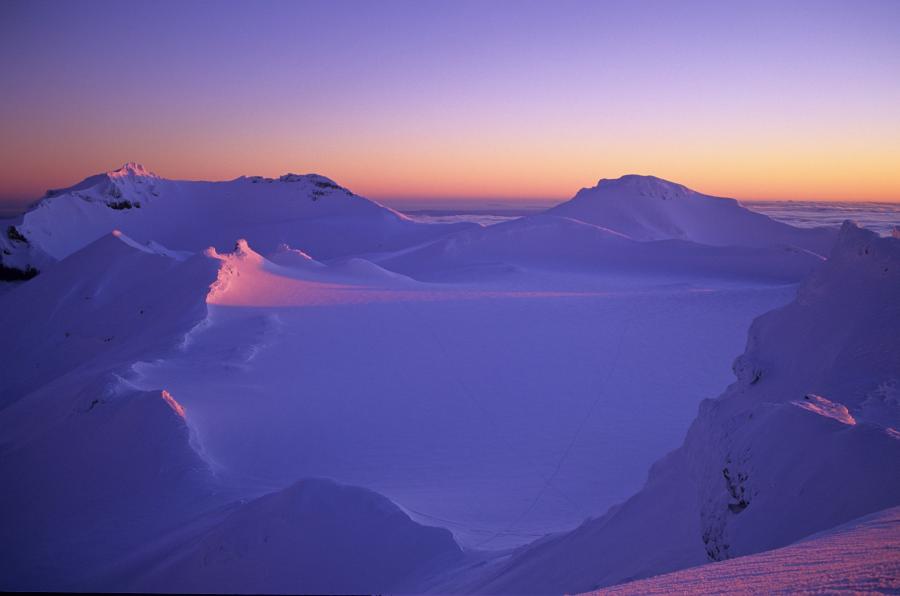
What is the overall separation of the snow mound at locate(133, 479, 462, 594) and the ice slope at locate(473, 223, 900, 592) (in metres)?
0.87

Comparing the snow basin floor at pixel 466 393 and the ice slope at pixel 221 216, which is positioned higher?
the ice slope at pixel 221 216

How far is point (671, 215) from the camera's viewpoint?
43.5 metres

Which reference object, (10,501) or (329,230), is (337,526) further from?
(329,230)

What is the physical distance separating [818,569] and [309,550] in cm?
447

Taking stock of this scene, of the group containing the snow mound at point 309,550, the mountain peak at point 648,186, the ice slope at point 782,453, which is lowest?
the snow mound at point 309,550

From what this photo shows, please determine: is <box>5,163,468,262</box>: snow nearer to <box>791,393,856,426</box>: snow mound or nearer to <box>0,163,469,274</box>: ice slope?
<box>0,163,469,274</box>: ice slope

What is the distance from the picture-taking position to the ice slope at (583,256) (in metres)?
30.0

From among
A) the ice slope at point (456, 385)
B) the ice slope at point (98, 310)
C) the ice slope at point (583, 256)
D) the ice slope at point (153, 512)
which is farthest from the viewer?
the ice slope at point (583, 256)

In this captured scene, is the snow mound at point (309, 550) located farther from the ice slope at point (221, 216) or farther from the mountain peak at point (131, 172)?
the mountain peak at point (131, 172)

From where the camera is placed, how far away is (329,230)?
55688 millimetres

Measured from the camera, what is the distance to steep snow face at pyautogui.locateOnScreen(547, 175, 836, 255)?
41.8m

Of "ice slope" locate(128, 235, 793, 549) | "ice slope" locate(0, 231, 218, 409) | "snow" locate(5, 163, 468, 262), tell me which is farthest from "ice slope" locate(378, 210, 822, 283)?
"snow" locate(5, 163, 468, 262)

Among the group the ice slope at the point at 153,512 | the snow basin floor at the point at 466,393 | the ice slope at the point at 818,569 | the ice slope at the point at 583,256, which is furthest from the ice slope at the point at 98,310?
the ice slope at the point at 818,569

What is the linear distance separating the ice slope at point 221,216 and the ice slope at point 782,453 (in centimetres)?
4493
